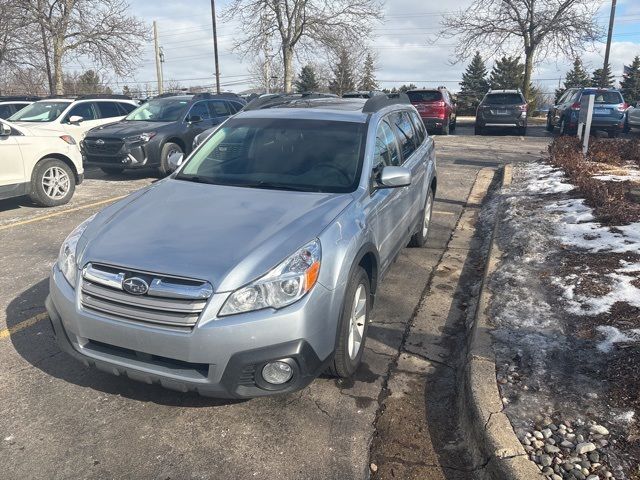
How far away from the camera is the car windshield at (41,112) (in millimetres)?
12016

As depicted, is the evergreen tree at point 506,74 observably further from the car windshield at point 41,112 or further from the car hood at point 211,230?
the car hood at point 211,230

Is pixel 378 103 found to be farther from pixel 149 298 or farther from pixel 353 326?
pixel 149 298

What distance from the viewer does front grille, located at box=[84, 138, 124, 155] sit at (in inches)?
410

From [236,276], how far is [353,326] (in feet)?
3.28

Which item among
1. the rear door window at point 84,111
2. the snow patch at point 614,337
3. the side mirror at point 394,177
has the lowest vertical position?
the snow patch at point 614,337

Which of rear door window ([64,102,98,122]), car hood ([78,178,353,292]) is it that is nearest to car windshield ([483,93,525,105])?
rear door window ([64,102,98,122])

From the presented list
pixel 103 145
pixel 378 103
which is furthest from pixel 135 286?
pixel 103 145

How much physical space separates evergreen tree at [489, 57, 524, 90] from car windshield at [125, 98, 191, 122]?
42.3 metres

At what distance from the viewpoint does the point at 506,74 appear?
165 ft

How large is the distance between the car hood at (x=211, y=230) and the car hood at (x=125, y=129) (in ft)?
24.3

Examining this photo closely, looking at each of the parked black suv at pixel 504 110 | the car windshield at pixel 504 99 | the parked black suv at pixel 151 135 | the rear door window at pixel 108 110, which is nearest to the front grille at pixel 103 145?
the parked black suv at pixel 151 135

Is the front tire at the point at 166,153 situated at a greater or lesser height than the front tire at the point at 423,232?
greater

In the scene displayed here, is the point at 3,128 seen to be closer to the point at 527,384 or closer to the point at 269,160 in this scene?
the point at 269,160

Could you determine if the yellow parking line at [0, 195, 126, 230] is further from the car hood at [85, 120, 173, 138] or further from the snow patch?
the snow patch
